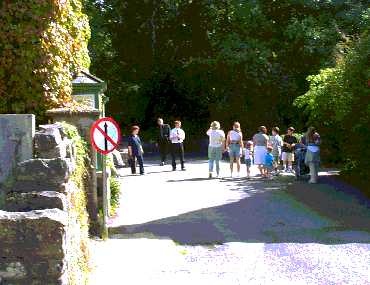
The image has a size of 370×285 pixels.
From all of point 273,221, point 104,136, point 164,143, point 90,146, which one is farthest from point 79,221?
point 164,143

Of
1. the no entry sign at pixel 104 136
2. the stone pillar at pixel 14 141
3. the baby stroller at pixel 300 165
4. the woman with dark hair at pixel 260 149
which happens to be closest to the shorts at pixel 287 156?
the woman with dark hair at pixel 260 149

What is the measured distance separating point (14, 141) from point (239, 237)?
4231mm

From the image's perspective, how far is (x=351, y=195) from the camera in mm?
13258

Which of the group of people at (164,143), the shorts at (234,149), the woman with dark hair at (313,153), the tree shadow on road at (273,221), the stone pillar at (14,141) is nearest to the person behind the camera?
the stone pillar at (14,141)

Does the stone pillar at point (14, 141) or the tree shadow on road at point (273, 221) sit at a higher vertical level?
the stone pillar at point (14, 141)

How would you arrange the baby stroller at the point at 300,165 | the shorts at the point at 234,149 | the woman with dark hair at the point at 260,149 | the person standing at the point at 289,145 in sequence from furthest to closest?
the person standing at the point at 289,145 → the shorts at the point at 234,149 → the woman with dark hair at the point at 260,149 → the baby stroller at the point at 300,165

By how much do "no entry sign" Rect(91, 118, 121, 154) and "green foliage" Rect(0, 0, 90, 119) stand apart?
1.80 meters

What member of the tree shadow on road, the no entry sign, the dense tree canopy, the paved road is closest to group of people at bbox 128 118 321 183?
the paved road

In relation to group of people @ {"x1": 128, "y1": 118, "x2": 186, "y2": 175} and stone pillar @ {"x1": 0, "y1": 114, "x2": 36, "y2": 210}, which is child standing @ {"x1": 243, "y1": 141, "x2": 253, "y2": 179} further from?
stone pillar @ {"x1": 0, "y1": 114, "x2": 36, "y2": 210}

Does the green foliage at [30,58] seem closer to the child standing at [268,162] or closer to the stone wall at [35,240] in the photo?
the stone wall at [35,240]

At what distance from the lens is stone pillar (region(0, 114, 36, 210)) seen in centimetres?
557

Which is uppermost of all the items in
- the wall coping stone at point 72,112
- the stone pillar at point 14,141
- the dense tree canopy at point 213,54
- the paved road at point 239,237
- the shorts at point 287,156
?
the dense tree canopy at point 213,54

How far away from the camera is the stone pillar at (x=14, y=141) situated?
557 centimetres

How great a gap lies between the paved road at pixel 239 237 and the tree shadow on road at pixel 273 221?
16mm
